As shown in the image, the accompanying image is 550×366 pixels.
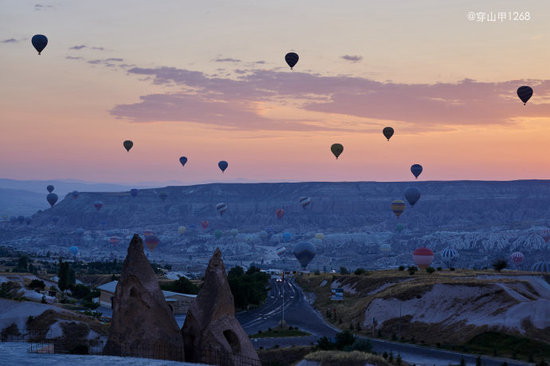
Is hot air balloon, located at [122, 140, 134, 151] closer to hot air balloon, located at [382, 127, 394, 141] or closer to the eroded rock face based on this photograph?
hot air balloon, located at [382, 127, 394, 141]

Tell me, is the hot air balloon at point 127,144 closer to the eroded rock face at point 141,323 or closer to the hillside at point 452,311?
the hillside at point 452,311

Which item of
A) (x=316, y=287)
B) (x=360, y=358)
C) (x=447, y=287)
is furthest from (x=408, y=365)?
(x=316, y=287)

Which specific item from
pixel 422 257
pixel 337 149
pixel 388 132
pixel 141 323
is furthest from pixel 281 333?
pixel 337 149

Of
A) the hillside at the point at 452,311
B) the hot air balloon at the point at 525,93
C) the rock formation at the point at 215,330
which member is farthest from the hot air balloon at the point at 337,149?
the rock formation at the point at 215,330

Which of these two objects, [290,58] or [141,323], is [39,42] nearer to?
[290,58]

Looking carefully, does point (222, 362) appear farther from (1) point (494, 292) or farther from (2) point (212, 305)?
(1) point (494, 292)
